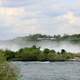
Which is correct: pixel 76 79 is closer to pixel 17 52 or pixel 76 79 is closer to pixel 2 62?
pixel 2 62

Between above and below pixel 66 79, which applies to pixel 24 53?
above

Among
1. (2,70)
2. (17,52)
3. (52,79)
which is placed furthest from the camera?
(17,52)

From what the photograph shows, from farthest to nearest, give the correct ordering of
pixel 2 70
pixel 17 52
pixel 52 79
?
pixel 17 52, pixel 52 79, pixel 2 70

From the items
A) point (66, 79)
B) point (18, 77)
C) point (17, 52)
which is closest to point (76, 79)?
point (66, 79)

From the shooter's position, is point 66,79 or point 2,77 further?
point 66,79

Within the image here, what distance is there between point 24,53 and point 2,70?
16702cm

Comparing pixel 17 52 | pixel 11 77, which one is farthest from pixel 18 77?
pixel 17 52

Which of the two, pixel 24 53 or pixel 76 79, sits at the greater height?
pixel 24 53

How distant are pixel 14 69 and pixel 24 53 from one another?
545 feet

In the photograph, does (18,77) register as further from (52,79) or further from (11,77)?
(52,79)

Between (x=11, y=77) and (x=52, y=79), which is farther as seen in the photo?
(x=52, y=79)

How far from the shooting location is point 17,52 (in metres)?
197

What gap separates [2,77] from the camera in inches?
1232

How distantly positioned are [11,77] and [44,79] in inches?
1606
